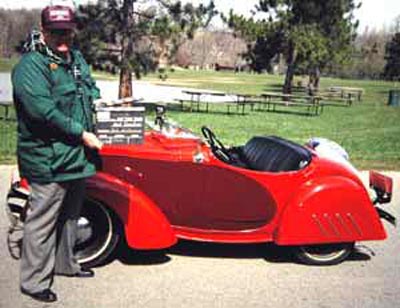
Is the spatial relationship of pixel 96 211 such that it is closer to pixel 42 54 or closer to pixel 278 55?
pixel 42 54

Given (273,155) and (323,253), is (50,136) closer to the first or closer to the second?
(273,155)

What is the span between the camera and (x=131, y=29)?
20625mm

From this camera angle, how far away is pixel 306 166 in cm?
500

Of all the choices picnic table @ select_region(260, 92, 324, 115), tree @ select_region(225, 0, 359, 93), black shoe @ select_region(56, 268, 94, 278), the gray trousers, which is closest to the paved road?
black shoe @ select_region(56, 268, 94, 278)

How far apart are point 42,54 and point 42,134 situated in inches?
19.1

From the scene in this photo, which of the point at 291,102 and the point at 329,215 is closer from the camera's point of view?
the point at 329,215

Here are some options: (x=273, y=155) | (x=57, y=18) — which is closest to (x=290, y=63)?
(x=273, y=155)

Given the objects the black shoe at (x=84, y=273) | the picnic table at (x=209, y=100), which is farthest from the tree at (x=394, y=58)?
the black shoe at (x=84, y=273)

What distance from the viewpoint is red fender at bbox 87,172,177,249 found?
→ 4.65m

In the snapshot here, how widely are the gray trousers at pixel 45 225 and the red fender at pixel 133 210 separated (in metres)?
0.34

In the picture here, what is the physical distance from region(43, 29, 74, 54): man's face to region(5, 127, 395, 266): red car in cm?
106

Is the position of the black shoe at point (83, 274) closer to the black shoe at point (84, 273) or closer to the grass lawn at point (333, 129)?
the black shoe at point (84, 273)

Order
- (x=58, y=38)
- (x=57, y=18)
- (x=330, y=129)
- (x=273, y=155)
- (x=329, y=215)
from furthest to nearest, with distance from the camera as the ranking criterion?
(x=330, y=129) < (x=273, y=155) < (x=329, y=215) < (x=58, y=38) < (x=57, y=18)

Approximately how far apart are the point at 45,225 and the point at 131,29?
17244 mm
